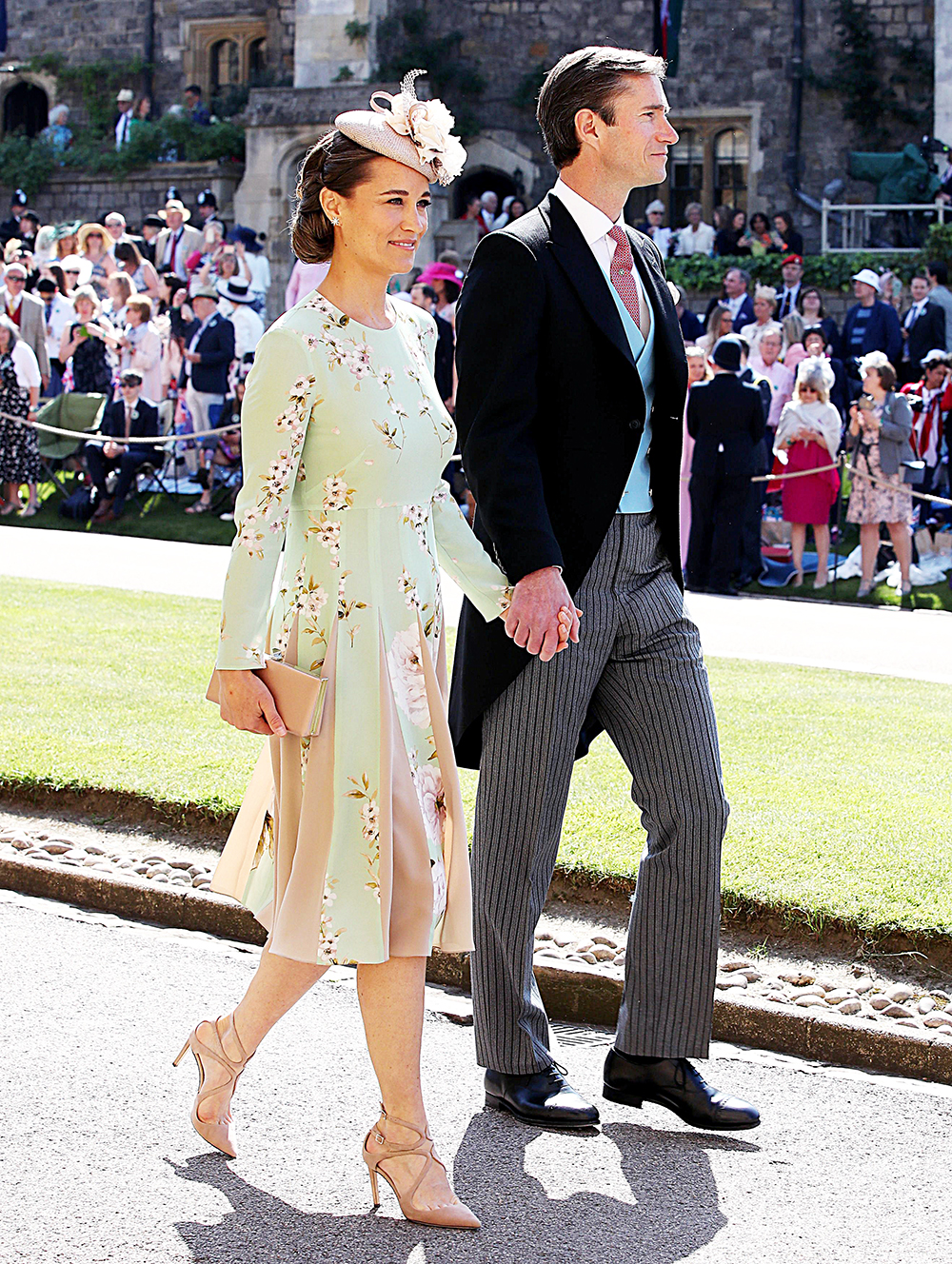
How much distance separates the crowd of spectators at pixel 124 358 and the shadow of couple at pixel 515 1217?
37.6 ft

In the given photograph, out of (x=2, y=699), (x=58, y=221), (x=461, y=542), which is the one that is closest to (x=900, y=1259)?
(x=461, y=542)

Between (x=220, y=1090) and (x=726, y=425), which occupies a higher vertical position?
(x=726, y=425)

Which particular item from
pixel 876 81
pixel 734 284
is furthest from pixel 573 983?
pixel 876 81

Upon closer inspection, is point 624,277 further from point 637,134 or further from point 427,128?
point 427,128

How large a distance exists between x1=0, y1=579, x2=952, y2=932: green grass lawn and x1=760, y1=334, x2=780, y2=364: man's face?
17.6 ft

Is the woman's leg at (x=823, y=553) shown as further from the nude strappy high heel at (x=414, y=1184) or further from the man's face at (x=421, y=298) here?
the nude strappy high heel at (x=414, y=1184)

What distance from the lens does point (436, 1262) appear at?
2.85 metres

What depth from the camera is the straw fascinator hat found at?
10.2 feet

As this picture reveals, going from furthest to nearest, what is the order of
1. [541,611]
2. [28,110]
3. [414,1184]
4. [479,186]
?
[28,110], [479,186], [541,611], [414,1184]

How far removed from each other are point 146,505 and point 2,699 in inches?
336

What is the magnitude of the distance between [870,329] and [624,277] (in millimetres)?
12695

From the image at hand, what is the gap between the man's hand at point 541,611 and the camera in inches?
127

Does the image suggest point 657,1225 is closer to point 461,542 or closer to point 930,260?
point 461,542

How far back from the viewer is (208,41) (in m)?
32.8
